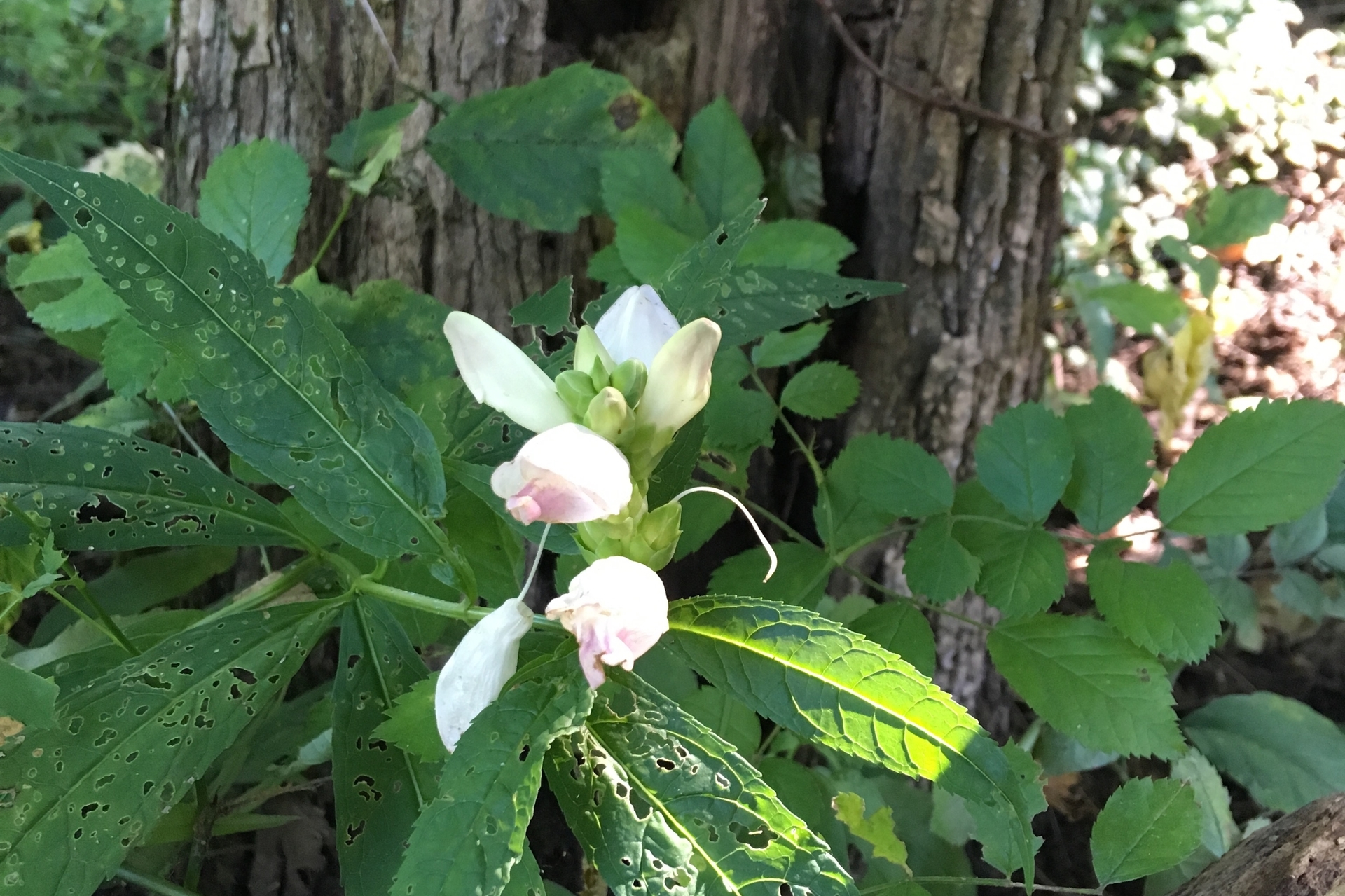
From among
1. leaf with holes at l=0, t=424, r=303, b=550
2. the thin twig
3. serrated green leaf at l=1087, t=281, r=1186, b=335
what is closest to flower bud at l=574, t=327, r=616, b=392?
leaf with holes at l=0, t=424, r=303, b=550

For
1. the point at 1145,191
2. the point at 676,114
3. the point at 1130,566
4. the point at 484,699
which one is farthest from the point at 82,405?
the point at 1145,191

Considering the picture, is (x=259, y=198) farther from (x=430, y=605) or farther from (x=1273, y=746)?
(x=1273, y=746)

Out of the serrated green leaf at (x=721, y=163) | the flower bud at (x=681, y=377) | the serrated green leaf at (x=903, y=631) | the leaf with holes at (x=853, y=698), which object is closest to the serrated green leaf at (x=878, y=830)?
the serrated green leaf at (x=903, y=631)

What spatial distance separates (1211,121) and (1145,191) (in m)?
0.36

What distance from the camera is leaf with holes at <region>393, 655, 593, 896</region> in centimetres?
48

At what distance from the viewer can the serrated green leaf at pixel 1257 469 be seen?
3.08 ft

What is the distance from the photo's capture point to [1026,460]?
1044 millimetres

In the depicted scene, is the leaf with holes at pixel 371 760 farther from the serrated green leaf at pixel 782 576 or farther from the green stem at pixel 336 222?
the green stem at pixel 336 222

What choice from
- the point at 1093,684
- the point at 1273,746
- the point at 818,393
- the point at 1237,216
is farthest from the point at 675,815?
the point at 1237,216

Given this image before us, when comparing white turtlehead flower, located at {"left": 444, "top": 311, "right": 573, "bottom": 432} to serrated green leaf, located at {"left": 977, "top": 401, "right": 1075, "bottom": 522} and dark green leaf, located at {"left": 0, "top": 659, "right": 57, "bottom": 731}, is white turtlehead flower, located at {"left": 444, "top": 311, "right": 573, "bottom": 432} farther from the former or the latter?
serrated green leaf, located at {"left": 977, "top": 401, "right": 1075, "bottom": 522}

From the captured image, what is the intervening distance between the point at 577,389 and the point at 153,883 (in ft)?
2.45

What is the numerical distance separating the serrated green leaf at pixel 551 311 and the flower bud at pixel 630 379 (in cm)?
32

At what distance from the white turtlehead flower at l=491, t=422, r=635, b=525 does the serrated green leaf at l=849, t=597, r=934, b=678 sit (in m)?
0.56

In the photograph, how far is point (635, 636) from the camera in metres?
0.51
